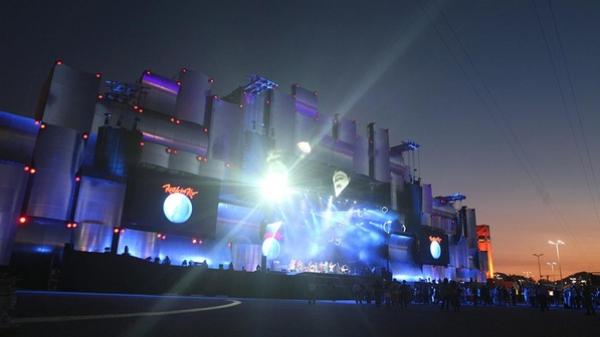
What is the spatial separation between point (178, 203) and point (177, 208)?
0.41 m

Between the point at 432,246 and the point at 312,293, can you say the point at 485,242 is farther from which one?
the point at 312,293


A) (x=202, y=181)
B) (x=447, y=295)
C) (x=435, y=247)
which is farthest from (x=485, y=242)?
(x=202, y=181)

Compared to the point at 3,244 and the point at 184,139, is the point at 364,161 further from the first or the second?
the point at 3,244

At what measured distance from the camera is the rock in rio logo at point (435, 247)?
5409 cm

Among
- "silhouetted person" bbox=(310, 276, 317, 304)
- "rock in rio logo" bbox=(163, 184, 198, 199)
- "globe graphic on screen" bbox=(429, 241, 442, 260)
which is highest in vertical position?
"rock in rio logo" bbox=(163, 184, 198, 199)

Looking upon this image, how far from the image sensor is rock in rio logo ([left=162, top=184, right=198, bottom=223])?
30.8 metres

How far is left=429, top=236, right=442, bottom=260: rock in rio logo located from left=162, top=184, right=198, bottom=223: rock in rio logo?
3499 cm

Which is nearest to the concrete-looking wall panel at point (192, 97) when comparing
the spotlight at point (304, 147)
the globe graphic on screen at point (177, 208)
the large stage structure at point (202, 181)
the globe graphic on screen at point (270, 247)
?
the large stage structure at point (202, 181)

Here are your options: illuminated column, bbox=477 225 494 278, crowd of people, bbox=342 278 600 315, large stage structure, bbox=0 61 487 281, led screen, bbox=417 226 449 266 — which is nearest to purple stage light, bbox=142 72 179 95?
large stage structure, bbox=0 61 487 281

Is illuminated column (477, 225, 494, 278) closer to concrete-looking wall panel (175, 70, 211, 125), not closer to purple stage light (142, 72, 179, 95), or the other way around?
concrete-looking wall panel (175, 70, 211, 125)

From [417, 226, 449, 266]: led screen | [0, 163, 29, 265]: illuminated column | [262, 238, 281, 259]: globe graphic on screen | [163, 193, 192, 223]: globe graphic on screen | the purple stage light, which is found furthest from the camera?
[417, 226, 449, 266]: led screen

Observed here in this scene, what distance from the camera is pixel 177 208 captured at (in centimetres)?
3139

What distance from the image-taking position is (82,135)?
3048cm

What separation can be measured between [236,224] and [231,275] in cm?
1385
